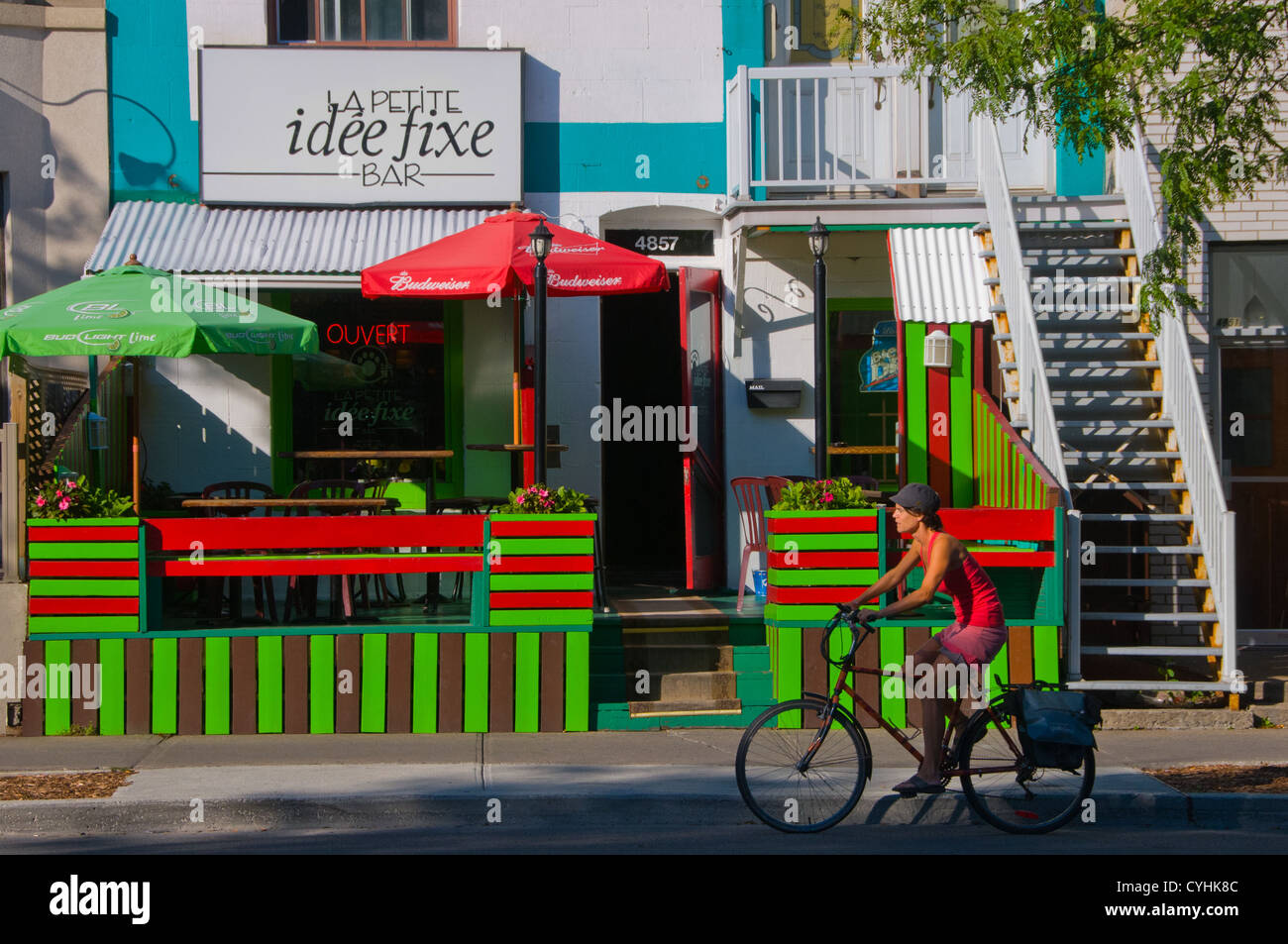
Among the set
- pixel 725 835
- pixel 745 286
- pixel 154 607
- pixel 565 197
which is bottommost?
pixel 725 835

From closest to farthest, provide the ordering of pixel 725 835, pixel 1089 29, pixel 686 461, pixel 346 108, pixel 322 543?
1. pixel 725 835
2. pixel 1089 29
3. pixel 322 543
4. pixel 686 461
5. pixel 346 108

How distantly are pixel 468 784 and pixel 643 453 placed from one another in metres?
6.26

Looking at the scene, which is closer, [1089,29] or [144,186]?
[1089,29]

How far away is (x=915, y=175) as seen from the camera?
1144cm

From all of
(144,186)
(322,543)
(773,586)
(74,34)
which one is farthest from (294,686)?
(74,34)

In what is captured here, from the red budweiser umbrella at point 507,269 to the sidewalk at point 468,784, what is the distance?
3.07 m

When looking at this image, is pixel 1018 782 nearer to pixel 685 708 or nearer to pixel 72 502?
pixel 685 708

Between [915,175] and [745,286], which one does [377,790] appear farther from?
[915,175]

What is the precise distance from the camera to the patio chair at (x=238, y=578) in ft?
31.2

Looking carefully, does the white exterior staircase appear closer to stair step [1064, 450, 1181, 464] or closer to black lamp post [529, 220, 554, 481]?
stair step [1064, 450, 1181, 464]

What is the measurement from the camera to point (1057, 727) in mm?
6492

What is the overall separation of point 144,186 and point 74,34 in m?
1.34

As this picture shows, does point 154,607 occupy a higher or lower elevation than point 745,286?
lower

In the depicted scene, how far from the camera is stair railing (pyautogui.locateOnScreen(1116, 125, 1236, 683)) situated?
351 inches
